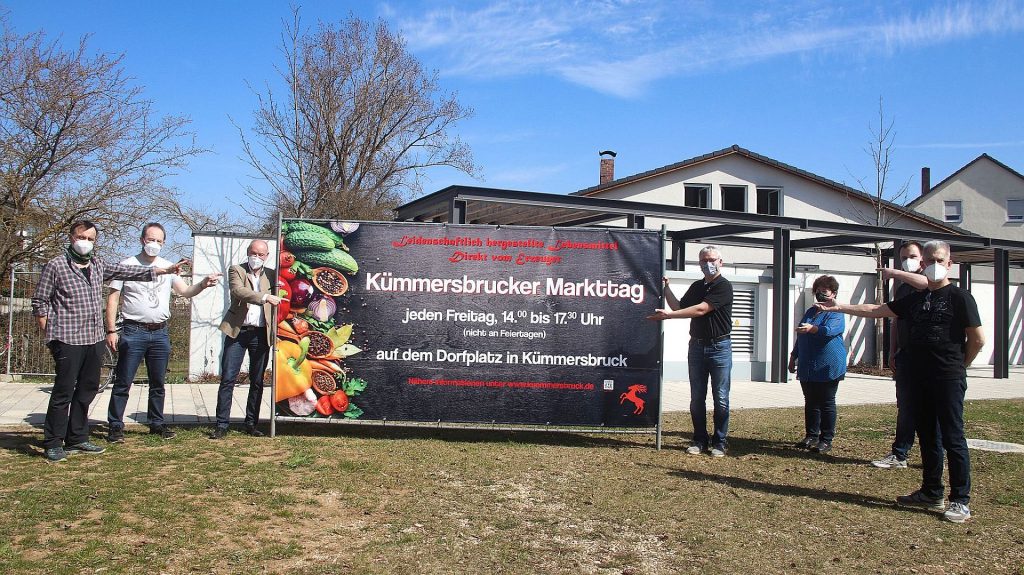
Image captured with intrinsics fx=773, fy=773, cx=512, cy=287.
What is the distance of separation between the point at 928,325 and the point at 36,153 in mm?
13065

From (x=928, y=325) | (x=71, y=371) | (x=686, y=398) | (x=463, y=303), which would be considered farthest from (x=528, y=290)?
(x=686, y=398)

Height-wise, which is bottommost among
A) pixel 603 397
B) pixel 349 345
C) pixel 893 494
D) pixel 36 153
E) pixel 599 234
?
pixel 893 494

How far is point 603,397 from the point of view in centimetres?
757

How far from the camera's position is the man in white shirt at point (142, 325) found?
7113mm

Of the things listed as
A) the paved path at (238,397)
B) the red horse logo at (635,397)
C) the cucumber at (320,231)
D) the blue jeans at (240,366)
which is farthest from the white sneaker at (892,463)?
the blue jeans at (240,366)

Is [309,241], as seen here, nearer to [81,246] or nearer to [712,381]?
[81,246]

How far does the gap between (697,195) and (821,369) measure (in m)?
22.9

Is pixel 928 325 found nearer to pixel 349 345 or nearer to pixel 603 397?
pixel 603 397

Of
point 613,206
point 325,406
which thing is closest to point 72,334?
point 325,406

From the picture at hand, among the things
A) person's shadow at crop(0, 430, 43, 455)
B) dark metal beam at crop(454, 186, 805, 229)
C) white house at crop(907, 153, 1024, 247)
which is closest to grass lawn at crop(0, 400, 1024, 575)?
person's shadow at crop(0, 430, 43, 455)

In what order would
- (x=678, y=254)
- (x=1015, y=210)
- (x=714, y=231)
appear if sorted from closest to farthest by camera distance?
(x=714, y=231)
(x=678, y=254)
(x=1015, y=210)

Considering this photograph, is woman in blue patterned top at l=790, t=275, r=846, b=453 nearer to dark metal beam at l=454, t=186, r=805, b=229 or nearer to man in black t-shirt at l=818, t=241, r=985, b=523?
man in black t-shirt at l=818, t=241, r=985, b=523

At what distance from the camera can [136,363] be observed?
7.28 metres

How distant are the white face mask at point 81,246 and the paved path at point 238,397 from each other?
250 cm
